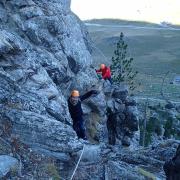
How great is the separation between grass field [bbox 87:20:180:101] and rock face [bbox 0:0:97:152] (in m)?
81.7

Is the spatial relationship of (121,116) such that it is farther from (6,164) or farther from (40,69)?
(6,164)

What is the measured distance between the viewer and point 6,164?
46.1 ft

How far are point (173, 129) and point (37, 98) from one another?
5437 centimetres

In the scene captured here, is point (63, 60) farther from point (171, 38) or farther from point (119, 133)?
point (171, 38)

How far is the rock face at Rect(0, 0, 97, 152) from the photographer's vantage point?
52.5 feet

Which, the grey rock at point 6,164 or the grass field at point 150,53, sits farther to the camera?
the grass field at point 150,53

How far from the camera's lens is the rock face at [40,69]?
630 inches

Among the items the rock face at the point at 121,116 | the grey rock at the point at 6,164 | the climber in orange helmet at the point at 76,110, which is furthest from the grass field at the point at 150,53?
the grey rock at the point at 6,164

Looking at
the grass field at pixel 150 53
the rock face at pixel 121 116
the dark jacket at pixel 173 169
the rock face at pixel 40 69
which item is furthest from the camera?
the grass field at pixel 150 53

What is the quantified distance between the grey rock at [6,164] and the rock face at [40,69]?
132 cm

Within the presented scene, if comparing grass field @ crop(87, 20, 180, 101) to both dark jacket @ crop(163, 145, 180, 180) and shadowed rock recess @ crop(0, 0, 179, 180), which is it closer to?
shadowed rock recess @ crop(0, 0, 179, 180)

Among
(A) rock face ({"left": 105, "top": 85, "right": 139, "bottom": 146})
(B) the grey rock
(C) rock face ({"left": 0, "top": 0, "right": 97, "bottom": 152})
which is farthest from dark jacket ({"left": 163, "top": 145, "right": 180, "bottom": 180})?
(A) rock face ({"left": 105, "top": 85, "right": 139, "bottom": 146})

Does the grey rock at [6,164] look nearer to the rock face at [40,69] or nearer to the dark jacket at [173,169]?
the rock face at [40,69]

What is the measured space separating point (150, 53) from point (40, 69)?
152 meters
